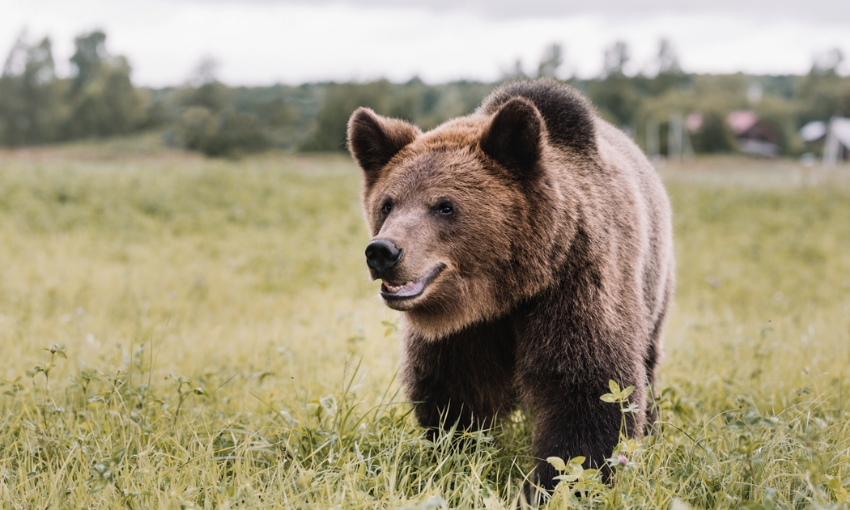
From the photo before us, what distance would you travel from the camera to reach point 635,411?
312 centimetres

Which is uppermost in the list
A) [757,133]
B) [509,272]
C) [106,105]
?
[106,105]

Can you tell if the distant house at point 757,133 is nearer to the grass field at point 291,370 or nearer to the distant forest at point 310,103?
the distant forest at point 310,103

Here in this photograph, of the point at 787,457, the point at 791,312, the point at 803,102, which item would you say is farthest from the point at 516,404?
the point at 803,102

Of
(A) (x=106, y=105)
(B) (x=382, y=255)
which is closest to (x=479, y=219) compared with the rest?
(B) (x=382, y=255)

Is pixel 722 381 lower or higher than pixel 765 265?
higher

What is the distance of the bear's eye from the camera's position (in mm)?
3201

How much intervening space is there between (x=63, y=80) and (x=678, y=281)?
49.5 meters

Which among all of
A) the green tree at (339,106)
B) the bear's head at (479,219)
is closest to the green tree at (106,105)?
the green tree at (339,106)

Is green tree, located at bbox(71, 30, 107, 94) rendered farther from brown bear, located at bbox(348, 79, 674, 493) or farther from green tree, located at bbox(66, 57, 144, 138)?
brown bear, located at bbox(348, 79, 674, 493)

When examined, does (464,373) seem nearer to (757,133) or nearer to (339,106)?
(339,106)

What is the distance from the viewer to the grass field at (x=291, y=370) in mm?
2930

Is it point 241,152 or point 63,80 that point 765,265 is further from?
point 63,80

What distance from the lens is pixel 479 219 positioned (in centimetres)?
321

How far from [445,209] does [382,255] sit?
480 mm
